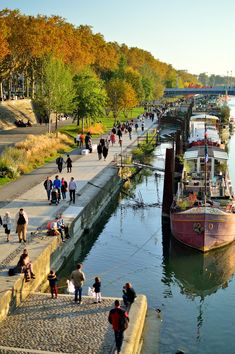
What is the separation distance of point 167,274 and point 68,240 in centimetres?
452

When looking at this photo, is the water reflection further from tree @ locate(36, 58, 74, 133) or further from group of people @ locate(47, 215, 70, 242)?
tree @ locate(36, 58, 74, 133)

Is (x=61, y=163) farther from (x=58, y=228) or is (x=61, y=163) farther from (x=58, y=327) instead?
(x=58, y=327)

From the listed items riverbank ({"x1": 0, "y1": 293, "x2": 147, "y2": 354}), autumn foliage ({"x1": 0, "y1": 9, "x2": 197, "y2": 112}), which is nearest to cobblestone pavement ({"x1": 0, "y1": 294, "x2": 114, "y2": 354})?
riverbank ({"x1": 0, "y1": 293, "x2": 147, "y2": 354})

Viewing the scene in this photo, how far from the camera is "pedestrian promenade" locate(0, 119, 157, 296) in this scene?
18.9 meters

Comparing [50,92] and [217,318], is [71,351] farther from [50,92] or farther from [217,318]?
[50,92]

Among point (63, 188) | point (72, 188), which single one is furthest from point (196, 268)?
point (63, 188)

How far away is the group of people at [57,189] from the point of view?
88.6ft

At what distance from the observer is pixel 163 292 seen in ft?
66.6

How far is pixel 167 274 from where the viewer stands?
2245 cm

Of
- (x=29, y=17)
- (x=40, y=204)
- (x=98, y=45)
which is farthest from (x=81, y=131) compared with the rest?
(x=98, y=45)

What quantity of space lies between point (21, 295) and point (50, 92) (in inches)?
1498

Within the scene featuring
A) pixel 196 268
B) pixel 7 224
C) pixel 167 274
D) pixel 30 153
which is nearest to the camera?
pixel 7 224

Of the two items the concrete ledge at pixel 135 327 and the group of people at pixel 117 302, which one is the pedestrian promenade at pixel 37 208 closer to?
the group of people at pixel 117 302

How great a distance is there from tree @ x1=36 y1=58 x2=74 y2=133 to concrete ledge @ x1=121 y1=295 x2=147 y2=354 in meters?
37.3
